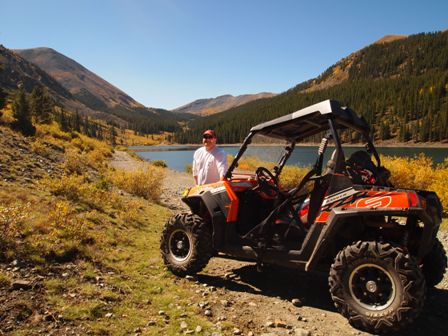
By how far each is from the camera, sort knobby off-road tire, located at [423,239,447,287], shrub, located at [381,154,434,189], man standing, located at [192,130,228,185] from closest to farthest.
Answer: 1. knobby off-road tire, located at [423,239,447,287]
2. man standing, located at [192,130,228,185]
3. shrub, located at [381,154,434,189]

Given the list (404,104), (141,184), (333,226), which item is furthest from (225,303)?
(404,104)

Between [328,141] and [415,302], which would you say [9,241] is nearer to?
[328,141]

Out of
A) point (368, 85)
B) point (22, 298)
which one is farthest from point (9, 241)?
point (368, 85)

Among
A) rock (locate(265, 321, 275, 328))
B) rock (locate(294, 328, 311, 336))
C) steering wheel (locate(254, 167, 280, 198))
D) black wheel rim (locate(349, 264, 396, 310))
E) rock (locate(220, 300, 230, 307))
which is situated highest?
steering wheel (locate(254, 167, 280, 198))

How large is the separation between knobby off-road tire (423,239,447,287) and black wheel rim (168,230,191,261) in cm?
378

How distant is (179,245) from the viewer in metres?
6.17

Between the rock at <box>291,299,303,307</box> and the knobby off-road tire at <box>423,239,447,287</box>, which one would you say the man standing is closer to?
the rock at <box>291,299,303,307</box>

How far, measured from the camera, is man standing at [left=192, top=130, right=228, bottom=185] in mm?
6477

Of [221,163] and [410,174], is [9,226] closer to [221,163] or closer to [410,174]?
[221,163]

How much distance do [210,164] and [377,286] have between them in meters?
3.55

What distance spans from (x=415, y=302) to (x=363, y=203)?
3.87 feet

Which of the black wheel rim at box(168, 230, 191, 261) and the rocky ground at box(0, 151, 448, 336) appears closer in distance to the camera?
the rocky ground at box(0, 151, 448, 336)

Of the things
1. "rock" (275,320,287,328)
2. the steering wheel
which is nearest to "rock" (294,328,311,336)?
"rock" (275,320,287,328)

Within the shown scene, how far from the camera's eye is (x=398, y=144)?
321 feet
